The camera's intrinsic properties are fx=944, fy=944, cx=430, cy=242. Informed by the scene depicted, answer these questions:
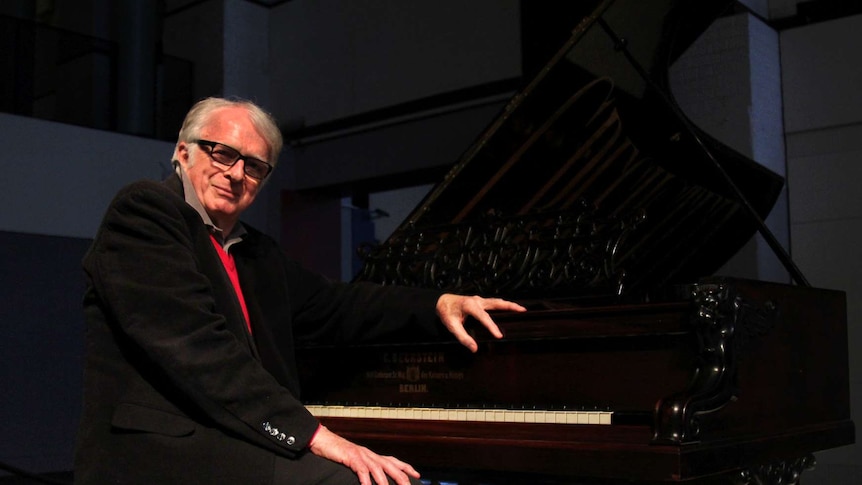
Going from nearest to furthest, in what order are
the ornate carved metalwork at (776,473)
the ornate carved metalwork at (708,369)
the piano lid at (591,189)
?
1. the ornate carved metalwork at (708,369)
2. the ornate carved metalwork at (776,473)
3. the piano lid at (591,189)

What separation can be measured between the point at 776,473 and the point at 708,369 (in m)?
0.53

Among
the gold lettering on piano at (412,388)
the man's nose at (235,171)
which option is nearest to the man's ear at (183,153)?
the man's nose at (235,171)

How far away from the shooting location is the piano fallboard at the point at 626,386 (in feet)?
6.07

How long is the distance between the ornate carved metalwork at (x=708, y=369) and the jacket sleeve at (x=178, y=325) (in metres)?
0.68

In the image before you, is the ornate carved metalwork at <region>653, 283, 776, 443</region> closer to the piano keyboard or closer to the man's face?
the piano keyboard

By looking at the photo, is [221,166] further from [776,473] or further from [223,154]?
[776,473]

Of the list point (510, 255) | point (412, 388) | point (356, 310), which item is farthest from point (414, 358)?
point (510, 255)

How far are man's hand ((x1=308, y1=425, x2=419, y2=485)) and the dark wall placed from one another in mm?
4763

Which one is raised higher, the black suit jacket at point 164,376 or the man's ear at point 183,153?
the man's ear at point 183,153

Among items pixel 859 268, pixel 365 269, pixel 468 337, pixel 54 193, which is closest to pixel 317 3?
pixel 54 193

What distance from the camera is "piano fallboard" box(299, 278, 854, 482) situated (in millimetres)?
1852

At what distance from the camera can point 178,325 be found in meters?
1.66

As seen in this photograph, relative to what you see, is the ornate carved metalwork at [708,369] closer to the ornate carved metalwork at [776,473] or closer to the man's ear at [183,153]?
the ornate carved metalwork at [776,473]

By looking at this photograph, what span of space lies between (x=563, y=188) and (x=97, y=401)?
78.9 inches
